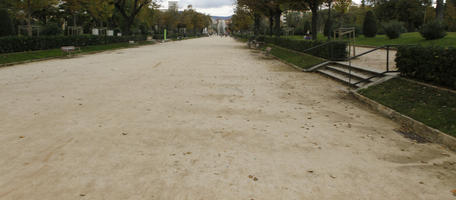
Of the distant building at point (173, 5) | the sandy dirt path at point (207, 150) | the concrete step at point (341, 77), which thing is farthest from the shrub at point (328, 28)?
the distant building at point (173, 5)

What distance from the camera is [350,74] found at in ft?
39.9

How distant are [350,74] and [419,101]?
4204 millimetres

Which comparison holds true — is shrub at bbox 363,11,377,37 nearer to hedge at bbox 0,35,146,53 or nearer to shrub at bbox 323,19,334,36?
shrub at bbox 323,19,334,36

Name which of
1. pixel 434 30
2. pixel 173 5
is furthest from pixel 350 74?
pixel 173 5

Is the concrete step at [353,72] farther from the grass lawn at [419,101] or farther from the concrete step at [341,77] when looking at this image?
the grass lawn at [419,101]

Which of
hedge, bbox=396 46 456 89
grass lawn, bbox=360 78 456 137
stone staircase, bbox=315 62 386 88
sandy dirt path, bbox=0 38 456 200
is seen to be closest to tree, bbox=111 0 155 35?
stone staircase, bbox=315 62 386 88

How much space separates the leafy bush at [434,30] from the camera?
23.3 m

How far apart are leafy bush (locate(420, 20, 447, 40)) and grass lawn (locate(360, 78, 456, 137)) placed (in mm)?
16546

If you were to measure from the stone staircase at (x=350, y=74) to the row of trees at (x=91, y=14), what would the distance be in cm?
2574

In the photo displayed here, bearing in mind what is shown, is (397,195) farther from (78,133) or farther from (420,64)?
(420,64)

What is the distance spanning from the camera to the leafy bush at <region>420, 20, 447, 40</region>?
76.3 ft

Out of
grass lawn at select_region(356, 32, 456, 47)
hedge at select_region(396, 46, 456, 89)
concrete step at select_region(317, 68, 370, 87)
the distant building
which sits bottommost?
concrete step at select_region(317, 68, 370, 87)

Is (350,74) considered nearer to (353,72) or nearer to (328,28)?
(353,72)

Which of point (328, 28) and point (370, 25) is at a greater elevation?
point (328, 28)
